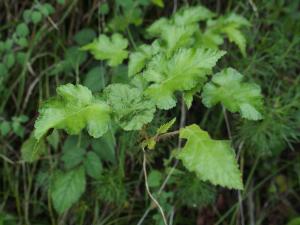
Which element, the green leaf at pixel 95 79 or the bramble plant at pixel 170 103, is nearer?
the bramble plant at pixel 170 103

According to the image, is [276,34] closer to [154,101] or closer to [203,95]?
[203,95]

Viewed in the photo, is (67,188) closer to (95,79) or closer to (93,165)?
(93,165)

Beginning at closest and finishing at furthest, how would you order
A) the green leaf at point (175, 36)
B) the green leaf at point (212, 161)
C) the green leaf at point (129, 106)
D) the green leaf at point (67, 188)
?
the green leaf at point (212, 161) < the green leaf at point (129, 106) < the green leaf at point (175, 36) < the green leaf at point (67, 188)

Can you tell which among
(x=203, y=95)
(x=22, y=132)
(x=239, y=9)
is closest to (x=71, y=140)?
(x=22, y=132)

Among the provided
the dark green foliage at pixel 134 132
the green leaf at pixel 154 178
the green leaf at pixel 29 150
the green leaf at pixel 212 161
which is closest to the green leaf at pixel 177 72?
the green leaf at pixel 212 161

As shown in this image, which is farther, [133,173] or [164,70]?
[133,173]

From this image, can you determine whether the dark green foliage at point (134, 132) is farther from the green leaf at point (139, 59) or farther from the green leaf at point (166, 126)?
the green leaf at point (166, 126)

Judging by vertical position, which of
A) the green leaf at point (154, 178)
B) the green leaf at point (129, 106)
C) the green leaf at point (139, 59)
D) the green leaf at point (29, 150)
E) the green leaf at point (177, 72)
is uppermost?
the green leaf at point (177, 72)
